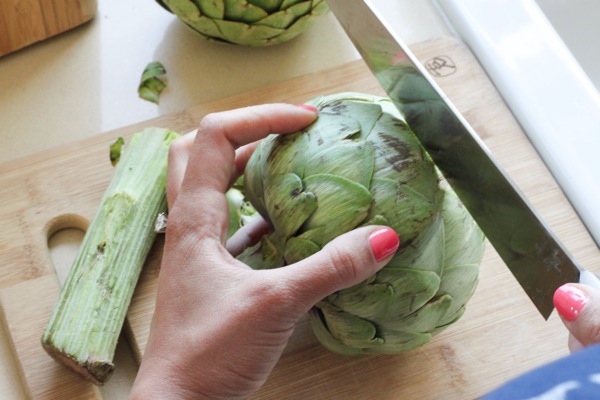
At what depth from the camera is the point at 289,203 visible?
0.79 m

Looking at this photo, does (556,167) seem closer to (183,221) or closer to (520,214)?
(520,214)

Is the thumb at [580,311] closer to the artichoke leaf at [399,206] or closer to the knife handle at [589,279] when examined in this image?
the knife handle at [589,279]

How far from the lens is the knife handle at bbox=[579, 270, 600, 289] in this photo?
729 millimetres

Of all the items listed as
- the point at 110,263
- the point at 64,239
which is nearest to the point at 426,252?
the point at 110,263

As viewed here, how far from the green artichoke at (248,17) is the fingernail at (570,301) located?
1.77 feet

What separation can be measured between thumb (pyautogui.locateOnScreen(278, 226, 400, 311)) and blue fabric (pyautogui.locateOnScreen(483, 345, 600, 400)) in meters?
0.30

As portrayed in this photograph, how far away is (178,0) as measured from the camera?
1.07m

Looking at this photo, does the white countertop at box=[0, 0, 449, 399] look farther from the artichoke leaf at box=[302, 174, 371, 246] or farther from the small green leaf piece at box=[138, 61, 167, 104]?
the artichoke leaf at box=[302, 174, 371, 246]

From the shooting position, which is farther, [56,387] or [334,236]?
[56,387]

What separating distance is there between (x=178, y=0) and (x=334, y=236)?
45 centimetres

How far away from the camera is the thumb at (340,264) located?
0.74 meters

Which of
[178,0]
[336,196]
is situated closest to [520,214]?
[336,196]

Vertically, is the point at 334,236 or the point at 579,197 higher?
the point at 334,236

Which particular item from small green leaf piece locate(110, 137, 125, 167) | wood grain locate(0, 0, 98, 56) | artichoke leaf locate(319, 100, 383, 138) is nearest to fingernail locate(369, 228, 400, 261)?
artichoke leaf locate(319, 100, 383, 138)
